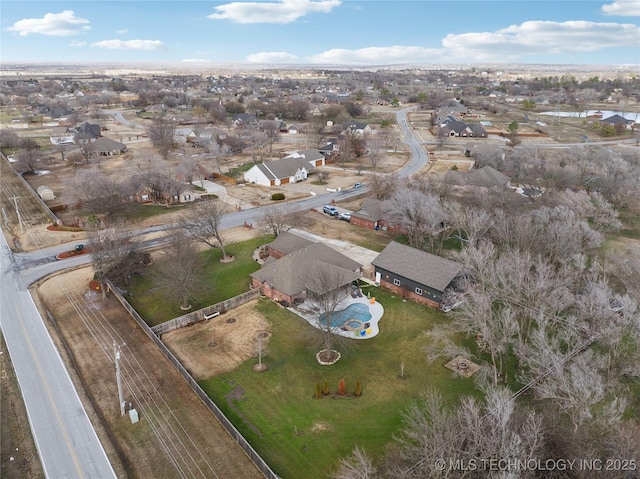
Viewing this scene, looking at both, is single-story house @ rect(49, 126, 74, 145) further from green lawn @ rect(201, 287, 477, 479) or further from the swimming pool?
the swimming pool

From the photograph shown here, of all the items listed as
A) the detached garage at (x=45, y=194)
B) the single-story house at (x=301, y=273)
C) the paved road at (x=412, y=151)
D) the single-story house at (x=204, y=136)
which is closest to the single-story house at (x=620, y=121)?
the paved road at (x=412, y=151)

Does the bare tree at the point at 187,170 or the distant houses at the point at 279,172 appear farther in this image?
the distant houses at the point at 279,172

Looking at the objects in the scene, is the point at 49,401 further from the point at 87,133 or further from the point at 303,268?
the point at 87,133

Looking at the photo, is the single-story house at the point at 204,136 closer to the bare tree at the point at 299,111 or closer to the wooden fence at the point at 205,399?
the bare tree at the point at 299,111

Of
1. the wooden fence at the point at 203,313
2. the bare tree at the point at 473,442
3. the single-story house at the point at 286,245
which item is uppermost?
the bare tree at the point at 473,442

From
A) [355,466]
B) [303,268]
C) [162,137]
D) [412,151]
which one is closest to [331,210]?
[303,268]

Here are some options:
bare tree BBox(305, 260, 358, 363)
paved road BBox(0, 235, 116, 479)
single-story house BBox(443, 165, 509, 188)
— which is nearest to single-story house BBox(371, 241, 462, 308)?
bare tree BBox(305, 260, 358, 363)
